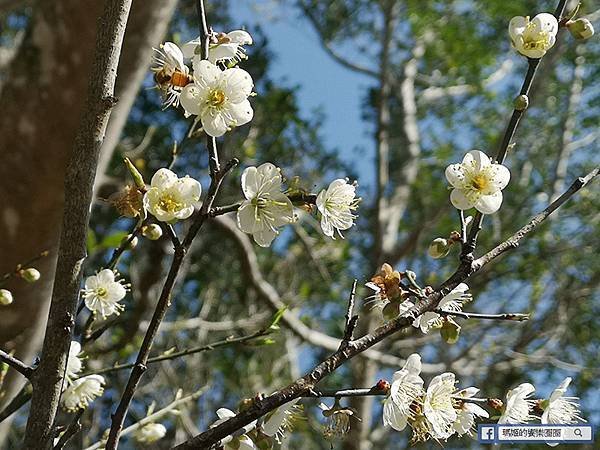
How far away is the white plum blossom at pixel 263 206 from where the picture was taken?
63 cm

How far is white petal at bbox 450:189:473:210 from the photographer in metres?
0.72

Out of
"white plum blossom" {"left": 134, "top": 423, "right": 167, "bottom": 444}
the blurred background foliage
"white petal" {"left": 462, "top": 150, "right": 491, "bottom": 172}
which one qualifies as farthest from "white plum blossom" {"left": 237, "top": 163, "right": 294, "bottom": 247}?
the blurred background foliage

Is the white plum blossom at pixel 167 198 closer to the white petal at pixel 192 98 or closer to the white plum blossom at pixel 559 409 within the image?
the white petal at pixel 192 98

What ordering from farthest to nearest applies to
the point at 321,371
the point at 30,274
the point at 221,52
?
the point at 30,274 < the point at 221,52 < the point at 321,371

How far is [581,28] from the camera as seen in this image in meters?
0.77

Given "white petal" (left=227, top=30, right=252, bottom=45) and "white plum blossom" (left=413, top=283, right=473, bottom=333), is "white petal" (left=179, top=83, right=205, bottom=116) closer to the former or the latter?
"white petal" (left=227, top=30, right=252, bottom=45)

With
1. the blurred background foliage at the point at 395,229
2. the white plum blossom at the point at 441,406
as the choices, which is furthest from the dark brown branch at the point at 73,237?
the blurred background foliage at the point at 395,229

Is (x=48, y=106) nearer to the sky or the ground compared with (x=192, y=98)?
nearer to the sky

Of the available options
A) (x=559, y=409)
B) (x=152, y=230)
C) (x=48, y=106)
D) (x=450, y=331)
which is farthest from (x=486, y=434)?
(x=48, y=106)

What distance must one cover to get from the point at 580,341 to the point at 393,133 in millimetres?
1552

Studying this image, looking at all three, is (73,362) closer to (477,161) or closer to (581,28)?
(477,161)

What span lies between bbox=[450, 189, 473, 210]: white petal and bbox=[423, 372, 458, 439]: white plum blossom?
0.54ft

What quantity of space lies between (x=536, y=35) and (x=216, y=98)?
13.8 inches

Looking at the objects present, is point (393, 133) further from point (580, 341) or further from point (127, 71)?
point (127, 71)
